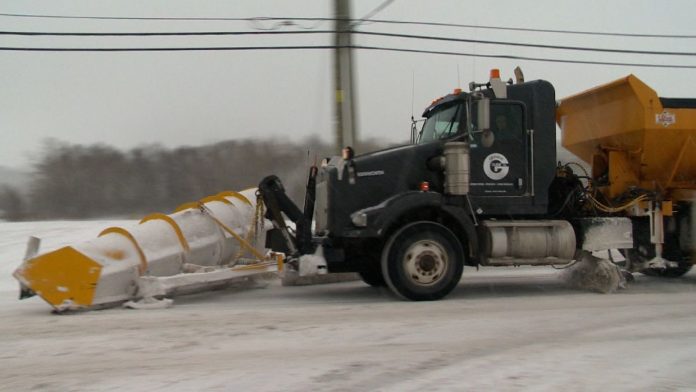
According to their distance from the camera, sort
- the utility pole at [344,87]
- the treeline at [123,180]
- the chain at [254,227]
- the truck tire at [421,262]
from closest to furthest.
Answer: the truck tire at [421,262] < the chain at [254,227] < the utility pole at [344,87] < the treeline at [123,180]

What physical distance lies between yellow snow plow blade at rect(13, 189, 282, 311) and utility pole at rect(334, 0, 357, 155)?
2890 mm

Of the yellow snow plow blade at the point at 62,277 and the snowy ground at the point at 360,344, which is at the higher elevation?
the yellow snow plow blade at the point at 62,277

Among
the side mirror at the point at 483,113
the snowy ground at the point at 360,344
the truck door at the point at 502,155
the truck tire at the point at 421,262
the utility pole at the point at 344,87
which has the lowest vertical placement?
the snowy ground at the point at 360,344

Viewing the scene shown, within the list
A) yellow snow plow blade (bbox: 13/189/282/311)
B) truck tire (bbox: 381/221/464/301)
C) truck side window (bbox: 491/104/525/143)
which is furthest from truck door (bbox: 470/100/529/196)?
yellow snow plow blade (bbox: 13/189/282/311)

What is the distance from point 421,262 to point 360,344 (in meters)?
2.32

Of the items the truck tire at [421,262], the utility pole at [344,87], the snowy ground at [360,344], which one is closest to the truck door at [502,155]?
the truck tire at [421,262]

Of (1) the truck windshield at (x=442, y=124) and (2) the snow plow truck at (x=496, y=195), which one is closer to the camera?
(2) the snow plow truck at (x=496, y=195)

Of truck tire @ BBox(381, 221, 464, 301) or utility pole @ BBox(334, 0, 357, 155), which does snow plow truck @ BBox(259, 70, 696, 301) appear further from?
utility pole @ BBox(334, 0, 357, 155)

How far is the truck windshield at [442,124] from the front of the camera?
7.51 metres

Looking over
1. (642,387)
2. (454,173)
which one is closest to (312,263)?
(454,173)

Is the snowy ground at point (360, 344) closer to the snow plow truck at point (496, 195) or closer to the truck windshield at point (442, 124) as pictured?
the snow plow truck at point (496, 195)

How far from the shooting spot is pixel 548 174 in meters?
7.59

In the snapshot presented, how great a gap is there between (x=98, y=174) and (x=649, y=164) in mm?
21449

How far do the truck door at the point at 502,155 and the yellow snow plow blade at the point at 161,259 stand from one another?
2.82m
